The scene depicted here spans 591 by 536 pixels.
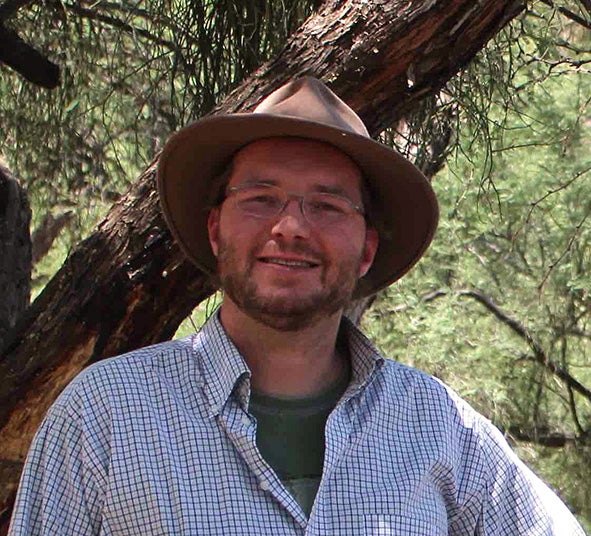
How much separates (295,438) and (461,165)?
17.1 feet

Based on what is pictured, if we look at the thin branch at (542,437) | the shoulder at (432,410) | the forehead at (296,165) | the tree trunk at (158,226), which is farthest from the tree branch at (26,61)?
the thin branch at (542,437)

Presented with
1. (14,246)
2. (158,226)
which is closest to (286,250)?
(158,226)

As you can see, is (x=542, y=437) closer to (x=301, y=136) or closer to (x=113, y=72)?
(x=113, y=72)

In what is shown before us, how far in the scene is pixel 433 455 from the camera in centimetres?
231

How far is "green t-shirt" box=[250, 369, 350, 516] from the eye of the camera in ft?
7.20

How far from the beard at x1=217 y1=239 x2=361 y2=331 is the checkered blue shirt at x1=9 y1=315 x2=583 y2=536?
0.08 metres

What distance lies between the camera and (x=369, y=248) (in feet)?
8.42

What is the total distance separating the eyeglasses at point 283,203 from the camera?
7.59 feet

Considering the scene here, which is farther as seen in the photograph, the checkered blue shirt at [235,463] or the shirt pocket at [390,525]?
the shirt pocket at [390,525]

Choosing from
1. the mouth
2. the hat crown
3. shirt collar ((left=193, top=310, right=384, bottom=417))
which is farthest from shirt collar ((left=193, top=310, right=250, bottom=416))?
the hat crown

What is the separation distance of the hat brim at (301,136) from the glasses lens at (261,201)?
11 cm

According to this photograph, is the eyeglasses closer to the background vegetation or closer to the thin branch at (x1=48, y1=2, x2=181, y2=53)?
the background vegetation

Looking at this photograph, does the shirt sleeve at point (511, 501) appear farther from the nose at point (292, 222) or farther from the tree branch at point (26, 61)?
the tree branch at point (26, 61)

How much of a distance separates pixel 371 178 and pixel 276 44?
3.76 ft
